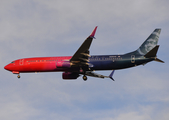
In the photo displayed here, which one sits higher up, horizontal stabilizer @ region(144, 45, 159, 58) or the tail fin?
the tail fin

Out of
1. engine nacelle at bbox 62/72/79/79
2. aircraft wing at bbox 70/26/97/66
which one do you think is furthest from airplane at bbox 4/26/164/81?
engine nacelle at bbox 62/72/79/79

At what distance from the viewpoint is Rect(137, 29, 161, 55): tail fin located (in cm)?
4416

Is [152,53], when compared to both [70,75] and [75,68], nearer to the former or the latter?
[75,68]

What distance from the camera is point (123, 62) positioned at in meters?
41.8

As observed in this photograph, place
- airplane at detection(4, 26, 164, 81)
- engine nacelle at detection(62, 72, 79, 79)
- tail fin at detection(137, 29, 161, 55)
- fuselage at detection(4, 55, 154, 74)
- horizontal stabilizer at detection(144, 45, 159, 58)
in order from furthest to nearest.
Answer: engine nacelle at detection(62, 72, 79, 79) < tail fin at detection(137, 29, 161, 55) < fuselage at detection(4, 55, 154, 74) < airplane at detection(4, 26, 164, 81) < horizontal stabilizer at detection(144, 45, 159, 58)

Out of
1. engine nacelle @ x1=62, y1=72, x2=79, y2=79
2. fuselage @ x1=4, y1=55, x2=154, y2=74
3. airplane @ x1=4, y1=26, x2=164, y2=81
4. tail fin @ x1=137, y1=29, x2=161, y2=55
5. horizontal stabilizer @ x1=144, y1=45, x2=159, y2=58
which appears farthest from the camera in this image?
engine nacelle @ x1=62, y1=72, x2=79, y2=79

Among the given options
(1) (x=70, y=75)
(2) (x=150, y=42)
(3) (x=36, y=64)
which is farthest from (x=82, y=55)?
(2) (x=150, y=42)

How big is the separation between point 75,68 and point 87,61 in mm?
2395

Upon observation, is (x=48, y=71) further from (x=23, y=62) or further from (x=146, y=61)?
(x=146, y=61)

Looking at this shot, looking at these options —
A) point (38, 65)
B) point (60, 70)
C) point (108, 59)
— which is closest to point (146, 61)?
point (108, 59)

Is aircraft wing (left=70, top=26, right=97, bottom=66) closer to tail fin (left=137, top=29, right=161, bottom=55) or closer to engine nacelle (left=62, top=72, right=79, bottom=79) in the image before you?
engine nacelle (left=62, top=72, right=79, bottom=79)

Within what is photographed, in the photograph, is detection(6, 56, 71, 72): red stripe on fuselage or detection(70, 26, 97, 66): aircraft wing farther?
detection(6, 56, 71, 72): red stripe on fuselage

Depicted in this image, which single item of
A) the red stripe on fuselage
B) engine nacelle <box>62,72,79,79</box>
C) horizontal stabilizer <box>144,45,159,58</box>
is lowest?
engine nacelle <box>62,72,79,79</box>

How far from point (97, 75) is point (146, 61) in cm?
1215
